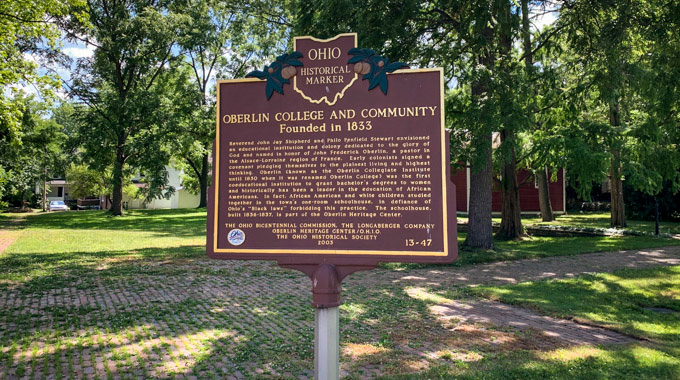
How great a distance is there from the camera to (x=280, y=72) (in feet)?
14.6

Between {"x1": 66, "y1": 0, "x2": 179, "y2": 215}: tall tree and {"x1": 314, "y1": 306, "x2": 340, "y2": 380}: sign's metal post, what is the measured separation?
25.2 metres

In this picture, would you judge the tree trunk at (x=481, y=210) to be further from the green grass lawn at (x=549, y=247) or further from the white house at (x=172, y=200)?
the white house at (x=172, y=200)

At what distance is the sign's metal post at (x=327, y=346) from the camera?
4219 mm

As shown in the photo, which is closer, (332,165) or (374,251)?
(374,251)

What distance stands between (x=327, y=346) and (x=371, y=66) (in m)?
2.41

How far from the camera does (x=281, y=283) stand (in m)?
10.6

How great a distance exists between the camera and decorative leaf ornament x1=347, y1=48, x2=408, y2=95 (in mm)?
4234

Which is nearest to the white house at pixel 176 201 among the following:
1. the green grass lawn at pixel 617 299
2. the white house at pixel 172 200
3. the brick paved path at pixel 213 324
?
the white house at pixel 172 200

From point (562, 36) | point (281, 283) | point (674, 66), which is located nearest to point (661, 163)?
point (562, 36)

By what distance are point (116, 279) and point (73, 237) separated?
11.3 m

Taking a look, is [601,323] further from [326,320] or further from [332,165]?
[332,165]

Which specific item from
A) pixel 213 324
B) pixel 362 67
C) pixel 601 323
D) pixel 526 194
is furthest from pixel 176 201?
pixel 362 67

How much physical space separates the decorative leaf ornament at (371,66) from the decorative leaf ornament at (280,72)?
0.50 m

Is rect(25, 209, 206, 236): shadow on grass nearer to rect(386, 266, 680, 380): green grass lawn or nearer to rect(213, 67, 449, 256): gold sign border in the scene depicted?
rect(386, 266, 680, 380): green grass lawn
